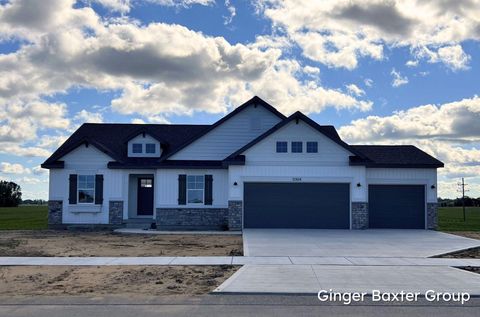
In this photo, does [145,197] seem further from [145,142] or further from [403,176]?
[403,176]

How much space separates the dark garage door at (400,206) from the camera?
86.2ft

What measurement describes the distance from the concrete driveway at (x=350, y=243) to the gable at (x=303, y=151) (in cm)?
337

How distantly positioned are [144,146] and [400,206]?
13471mm

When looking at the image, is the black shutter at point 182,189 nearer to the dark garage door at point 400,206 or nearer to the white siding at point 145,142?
the white siding at point 145,142

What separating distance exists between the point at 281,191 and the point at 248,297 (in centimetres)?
1588

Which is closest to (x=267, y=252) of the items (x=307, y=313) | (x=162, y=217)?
(x=307, y=313)

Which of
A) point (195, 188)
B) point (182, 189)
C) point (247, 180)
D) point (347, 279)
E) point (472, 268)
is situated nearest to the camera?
point (347, 279)

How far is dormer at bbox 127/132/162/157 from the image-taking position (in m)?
28.0

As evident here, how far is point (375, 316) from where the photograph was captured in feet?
Result: 27.3

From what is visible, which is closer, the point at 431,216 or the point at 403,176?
the point at 431,216

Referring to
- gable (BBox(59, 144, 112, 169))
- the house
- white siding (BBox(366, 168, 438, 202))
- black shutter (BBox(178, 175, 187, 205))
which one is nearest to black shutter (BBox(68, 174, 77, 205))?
the house

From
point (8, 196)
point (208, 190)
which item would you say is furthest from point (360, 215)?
point (8, 196)

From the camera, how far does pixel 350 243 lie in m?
19.1

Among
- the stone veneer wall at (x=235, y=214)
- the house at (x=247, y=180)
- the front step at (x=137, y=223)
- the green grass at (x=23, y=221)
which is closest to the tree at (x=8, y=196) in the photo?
the green grass at (x=23, y=221)
